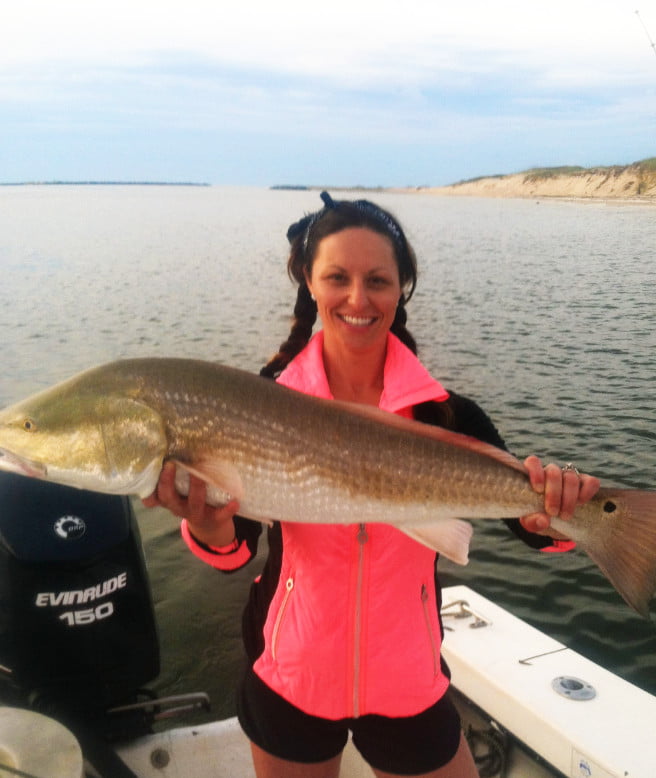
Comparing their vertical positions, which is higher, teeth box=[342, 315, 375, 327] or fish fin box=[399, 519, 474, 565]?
teeth box=[342, 315, 375, 327]

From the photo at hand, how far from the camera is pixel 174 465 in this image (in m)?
2.62

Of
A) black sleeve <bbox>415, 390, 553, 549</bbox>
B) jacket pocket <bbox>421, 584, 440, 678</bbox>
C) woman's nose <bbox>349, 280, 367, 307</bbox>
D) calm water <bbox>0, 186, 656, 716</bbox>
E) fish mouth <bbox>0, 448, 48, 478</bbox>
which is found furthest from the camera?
calm water <bbox>0, 186, 656, 716</bbox>

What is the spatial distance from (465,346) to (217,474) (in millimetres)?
15618

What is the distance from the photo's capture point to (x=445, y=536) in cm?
276

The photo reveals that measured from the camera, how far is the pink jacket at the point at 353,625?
9.07 ft

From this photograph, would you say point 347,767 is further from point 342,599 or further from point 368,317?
point 368,317

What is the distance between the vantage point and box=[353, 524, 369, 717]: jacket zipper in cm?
277

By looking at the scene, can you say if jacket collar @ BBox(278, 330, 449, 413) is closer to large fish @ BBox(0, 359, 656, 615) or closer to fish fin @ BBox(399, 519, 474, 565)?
large fish @ BBox(0, 359, 656, 615)

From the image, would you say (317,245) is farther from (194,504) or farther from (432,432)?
(194,504)

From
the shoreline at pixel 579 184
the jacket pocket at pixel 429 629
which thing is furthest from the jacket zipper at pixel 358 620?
the shoreline at pixel 579 184

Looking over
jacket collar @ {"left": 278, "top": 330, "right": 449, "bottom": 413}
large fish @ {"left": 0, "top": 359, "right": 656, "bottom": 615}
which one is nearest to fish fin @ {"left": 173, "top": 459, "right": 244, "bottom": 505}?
large fish @ {"left": 0, "top": 359, "right": 656, "bottom": 615}

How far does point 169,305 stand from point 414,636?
2159 centimetres

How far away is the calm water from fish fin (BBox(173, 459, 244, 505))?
2.05 m

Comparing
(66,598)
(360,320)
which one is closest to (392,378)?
(360,320)
